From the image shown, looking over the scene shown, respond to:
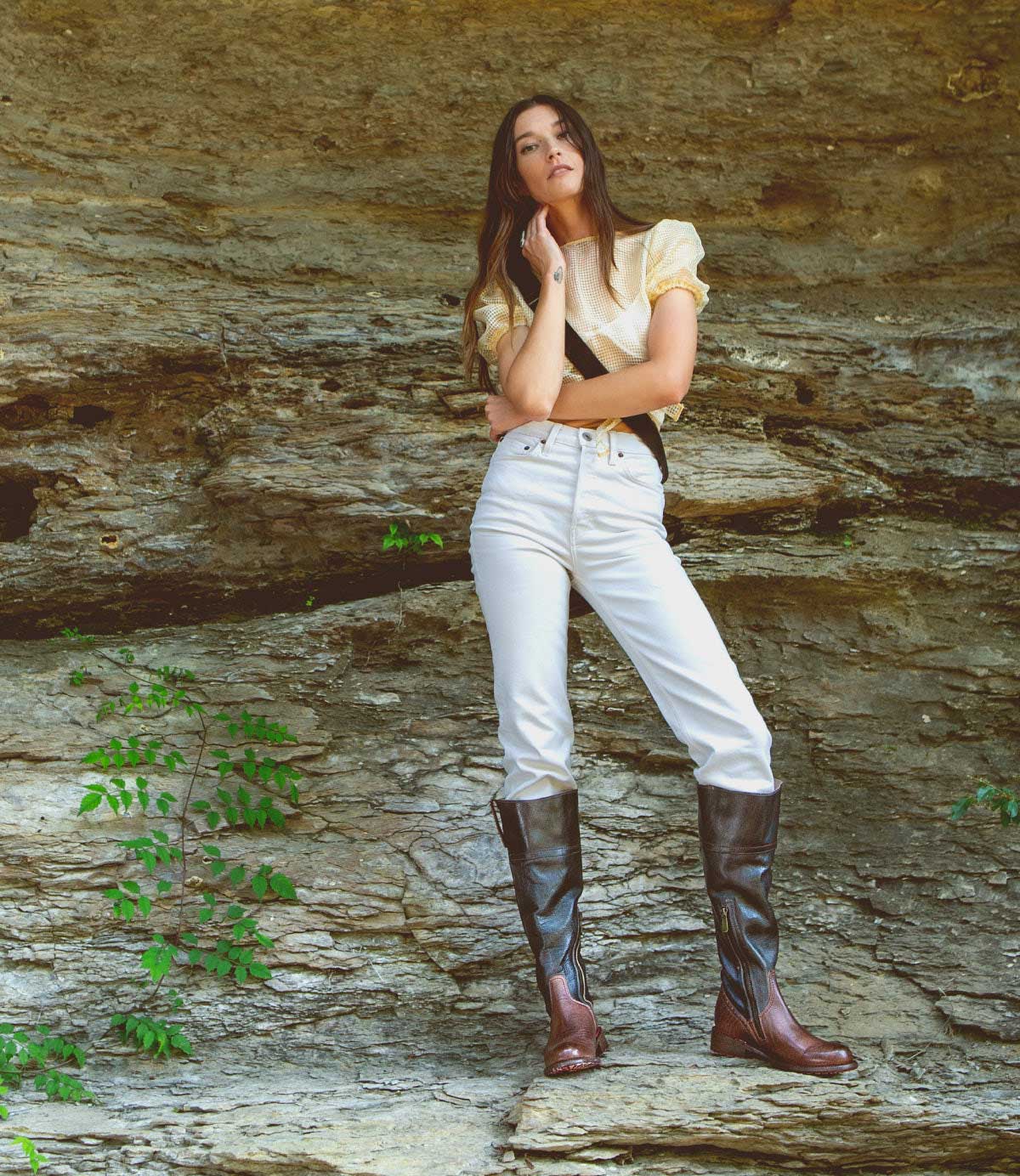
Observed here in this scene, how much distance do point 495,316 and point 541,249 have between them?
22cm

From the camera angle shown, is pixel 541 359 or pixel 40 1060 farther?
pixel 40 1060

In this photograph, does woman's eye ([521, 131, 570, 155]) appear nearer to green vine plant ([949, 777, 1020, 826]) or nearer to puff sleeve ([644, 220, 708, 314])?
puff sleeve ([644, 220, 708, 314])

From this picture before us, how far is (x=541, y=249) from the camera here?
3262 mm

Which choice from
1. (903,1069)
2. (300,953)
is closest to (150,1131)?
(300,953)

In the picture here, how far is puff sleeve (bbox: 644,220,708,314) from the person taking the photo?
3.23m

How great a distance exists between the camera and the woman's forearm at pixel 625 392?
3125 mm

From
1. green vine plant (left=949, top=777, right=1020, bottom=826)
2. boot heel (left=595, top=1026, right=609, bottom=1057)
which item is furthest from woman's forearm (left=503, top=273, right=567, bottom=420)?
green vine plant (left=949, top=777, right=1020, bottom=826)

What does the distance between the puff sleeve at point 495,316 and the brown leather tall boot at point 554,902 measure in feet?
3.99

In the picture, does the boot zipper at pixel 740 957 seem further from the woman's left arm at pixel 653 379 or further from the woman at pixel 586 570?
the woman's left arm at pixel 653 379

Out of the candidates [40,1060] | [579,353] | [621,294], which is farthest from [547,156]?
[40,1060]

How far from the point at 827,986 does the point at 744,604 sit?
56.2 inches

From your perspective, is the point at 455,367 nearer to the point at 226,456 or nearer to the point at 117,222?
the point at 226,456

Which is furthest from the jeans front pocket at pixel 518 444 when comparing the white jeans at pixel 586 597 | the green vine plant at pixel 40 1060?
the green vine plant at pixel 40 1060

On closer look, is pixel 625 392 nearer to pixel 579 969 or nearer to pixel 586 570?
pixel 586 570
